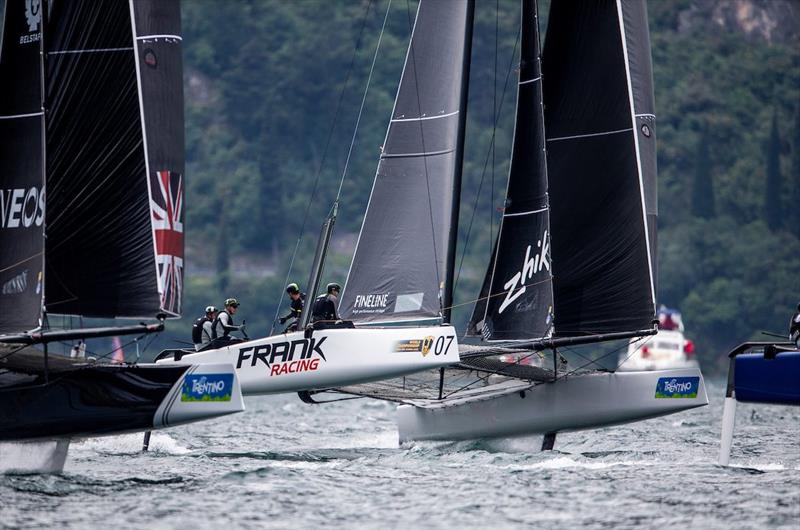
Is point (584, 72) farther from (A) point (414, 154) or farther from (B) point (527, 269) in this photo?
(B) point (527, 269)

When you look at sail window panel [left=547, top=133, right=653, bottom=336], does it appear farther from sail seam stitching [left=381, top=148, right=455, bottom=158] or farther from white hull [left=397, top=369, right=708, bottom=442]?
sail seam stitching [left=381, top=148, right=455, bottom=158]

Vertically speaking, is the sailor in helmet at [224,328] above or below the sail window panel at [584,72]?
below

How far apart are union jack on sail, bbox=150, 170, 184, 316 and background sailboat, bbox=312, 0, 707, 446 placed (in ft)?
12.7

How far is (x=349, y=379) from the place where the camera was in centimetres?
1709

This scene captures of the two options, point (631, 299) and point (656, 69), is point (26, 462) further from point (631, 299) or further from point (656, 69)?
point (656, 69)

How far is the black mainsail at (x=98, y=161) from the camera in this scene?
49.3 ft

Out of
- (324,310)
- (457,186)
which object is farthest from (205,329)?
(457,186)

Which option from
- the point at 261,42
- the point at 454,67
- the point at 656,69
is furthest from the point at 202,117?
the point at 454,67

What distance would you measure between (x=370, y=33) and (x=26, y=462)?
252ft

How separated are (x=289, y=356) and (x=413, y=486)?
9.81 ft

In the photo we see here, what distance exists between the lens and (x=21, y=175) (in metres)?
15.2

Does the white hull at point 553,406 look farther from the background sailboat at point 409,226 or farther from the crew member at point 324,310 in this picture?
the crew member at point 324,310

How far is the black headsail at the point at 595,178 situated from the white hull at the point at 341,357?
2.06m

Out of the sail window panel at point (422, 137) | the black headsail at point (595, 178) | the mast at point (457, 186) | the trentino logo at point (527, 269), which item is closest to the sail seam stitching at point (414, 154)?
the sail window panel at point (422, 137)
